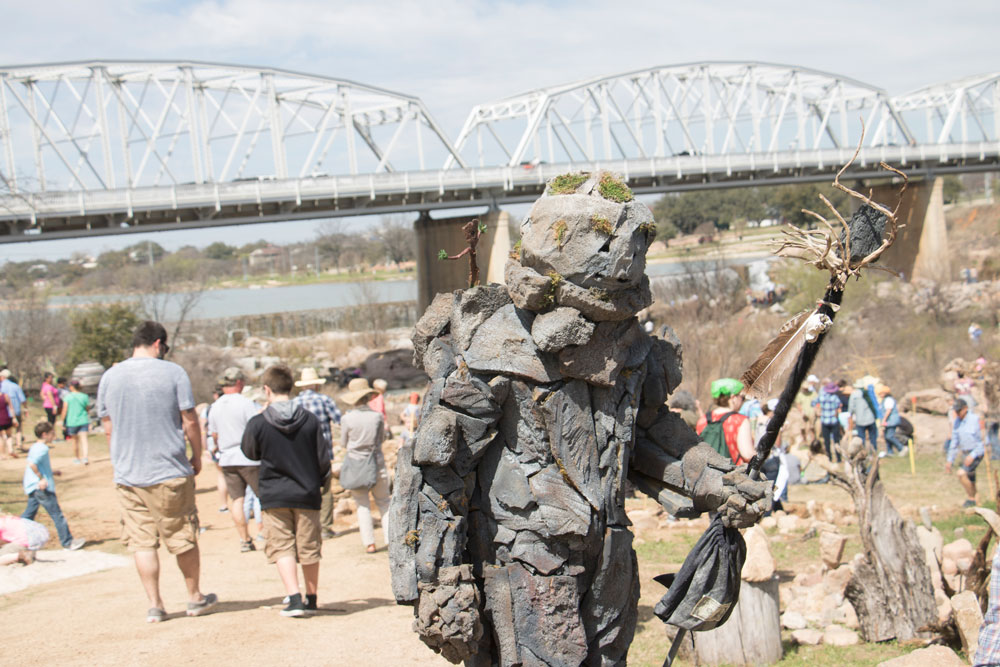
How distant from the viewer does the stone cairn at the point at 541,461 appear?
3295 millimetres

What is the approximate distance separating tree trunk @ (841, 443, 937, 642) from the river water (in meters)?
36.3

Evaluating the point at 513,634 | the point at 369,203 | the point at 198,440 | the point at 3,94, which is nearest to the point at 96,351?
the point at 369,203

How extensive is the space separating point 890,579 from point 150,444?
15.7 feet

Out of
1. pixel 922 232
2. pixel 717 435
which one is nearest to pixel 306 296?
pixel 922 232

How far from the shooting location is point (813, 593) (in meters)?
6.93

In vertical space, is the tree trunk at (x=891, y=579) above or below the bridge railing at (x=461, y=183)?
below

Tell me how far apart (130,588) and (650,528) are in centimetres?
524

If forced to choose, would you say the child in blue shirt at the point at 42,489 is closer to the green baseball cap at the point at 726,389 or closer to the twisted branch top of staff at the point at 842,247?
the green baseball cap at the point at 726,389

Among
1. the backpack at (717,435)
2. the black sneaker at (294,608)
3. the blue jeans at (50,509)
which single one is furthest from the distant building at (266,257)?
the black sneaker at (294,608)

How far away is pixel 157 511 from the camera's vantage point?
5.43 m

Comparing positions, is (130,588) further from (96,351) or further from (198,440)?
(96,351)

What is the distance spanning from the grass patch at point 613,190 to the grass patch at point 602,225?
15 centimetres

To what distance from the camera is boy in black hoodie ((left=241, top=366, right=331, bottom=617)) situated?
224 inches

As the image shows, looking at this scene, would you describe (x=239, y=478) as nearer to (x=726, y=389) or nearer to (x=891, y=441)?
(x=726, y=389)
